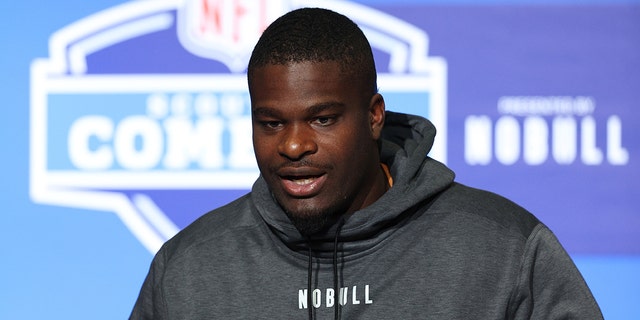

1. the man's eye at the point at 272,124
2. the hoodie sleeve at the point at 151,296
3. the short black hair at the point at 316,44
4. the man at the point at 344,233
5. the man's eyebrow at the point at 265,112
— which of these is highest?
the short black hair at the point at 316,44

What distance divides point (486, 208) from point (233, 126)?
90cm

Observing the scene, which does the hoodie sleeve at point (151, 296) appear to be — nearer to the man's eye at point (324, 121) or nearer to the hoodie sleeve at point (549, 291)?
the man's eye at point (324, 121)

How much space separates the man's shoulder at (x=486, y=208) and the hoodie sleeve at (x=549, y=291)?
41mm

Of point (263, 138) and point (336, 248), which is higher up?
point (263, 138)

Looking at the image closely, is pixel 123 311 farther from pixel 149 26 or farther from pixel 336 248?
pixel 336 248

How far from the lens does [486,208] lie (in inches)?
51.1

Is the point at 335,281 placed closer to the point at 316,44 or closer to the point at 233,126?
the point at 316,44

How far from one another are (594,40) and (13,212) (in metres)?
1.21

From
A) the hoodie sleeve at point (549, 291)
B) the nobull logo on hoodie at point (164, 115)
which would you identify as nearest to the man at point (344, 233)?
the hoodie sleeve at point (549, 291)

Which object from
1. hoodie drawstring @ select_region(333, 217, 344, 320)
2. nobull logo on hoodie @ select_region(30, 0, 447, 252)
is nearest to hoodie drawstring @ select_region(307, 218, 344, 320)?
hoodie drawstring @ select_region(333, 217, 344, 320)

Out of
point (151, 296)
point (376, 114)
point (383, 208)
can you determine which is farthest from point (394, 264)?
point (151, 296)

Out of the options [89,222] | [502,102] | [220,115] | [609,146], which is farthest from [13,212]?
[609,146]

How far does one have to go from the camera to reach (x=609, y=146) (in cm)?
211

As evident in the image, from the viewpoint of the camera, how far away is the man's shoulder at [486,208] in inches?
50.0
